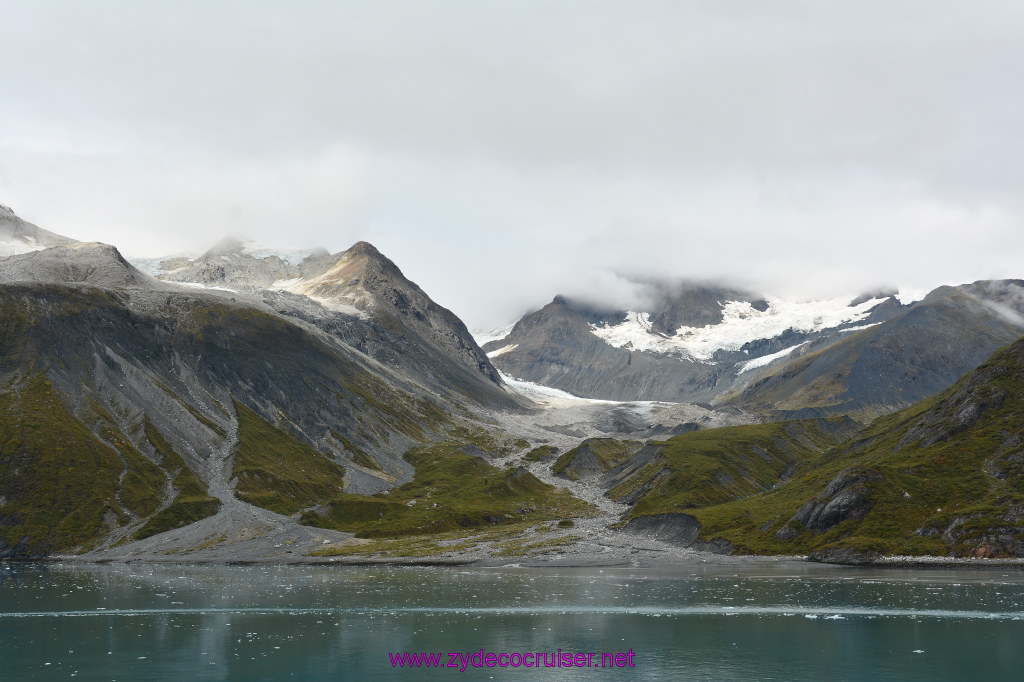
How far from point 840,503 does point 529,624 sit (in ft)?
314

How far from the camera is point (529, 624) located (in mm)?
96062

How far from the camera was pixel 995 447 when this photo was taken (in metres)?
168

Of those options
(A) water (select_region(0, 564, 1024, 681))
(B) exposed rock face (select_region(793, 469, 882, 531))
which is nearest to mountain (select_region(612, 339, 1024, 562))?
(B) exposed rock face (select_region(793, 469, 882, 531))

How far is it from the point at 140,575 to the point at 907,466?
156715 millimetres

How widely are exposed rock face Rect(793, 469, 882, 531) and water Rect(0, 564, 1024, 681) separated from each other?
23.2m

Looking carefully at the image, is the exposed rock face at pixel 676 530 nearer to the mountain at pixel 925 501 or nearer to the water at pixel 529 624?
the mountain at pixel 925 501

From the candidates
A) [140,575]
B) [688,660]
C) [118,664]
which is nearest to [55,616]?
[118,664]

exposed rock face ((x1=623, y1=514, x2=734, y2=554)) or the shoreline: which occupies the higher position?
exposed rock face ((x1=623, y1=514, x2=734, y2=554))

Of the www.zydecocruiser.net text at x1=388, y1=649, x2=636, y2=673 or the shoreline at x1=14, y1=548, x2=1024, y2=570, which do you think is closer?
the www.zydecocruiser.net text at x1=388, y1=649, x2=636, y2=673

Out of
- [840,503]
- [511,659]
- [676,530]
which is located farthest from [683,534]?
[511,659]

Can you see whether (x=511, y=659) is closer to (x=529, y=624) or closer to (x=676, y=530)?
(x=529, y=624)

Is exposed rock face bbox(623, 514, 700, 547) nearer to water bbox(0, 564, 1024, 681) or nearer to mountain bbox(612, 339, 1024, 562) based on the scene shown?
mountain bbox(612, 339, 1024, 562)

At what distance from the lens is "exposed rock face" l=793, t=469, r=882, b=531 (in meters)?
164

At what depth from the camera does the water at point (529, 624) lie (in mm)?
72938
